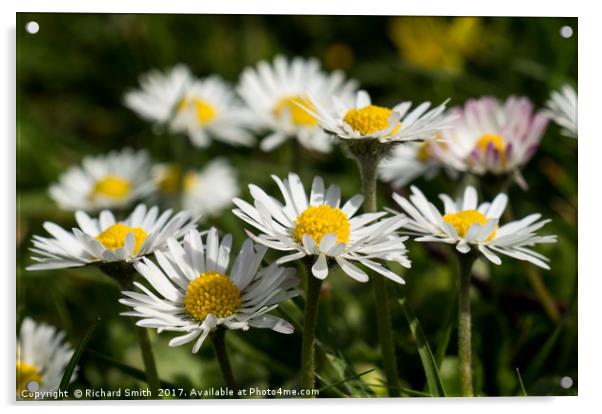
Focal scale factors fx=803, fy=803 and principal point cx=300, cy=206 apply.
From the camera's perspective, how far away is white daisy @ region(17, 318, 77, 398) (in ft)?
3.22

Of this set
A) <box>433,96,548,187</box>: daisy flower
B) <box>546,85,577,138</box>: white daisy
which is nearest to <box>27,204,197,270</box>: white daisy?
<box>433,96,548,187</box>: daisy flower

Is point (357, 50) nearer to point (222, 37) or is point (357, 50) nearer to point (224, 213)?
point (222, 37)

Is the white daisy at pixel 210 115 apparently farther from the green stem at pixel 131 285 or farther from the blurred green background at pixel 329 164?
the green stem at pixel 131 285

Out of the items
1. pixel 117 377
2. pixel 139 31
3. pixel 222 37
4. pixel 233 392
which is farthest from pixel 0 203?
pixel 222 37

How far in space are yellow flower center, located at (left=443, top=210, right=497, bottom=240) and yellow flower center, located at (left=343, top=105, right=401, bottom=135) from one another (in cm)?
12

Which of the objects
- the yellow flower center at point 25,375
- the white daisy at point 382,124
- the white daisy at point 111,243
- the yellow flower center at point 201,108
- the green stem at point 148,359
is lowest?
the yellow flower center at point 25,375

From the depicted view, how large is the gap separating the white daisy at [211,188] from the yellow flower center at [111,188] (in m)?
0.12

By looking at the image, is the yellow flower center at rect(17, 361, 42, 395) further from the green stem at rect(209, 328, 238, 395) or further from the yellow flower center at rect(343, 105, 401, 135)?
the yellow flower center at rect(343, 105, 401, 135)

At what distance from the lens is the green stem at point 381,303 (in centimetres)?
87

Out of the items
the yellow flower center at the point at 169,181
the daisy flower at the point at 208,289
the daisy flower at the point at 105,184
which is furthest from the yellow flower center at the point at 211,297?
the yellow flower center at the point at 169,181

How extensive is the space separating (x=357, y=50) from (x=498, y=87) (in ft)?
1.20

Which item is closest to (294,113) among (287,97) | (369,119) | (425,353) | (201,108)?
(287,97)

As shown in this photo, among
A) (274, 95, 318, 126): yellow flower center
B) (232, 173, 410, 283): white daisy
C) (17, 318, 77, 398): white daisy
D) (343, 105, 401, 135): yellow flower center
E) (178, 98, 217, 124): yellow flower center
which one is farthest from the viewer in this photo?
(178, 98, 217, 124): yellow flower center
